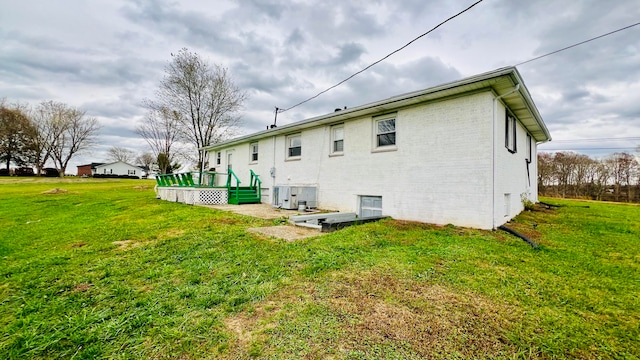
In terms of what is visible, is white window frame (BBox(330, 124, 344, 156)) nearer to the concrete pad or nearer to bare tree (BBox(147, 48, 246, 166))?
the concrete pad

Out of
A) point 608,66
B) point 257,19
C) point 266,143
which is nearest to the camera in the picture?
point 257,19

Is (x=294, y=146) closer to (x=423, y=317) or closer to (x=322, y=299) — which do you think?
(x=322, y=299)

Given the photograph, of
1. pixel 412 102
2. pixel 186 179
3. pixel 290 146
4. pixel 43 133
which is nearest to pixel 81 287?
pixel 412 102

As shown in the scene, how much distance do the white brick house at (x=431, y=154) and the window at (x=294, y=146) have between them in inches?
13.7

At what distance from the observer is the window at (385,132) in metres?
7.72

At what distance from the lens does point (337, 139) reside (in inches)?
370

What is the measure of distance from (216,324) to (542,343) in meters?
2.49

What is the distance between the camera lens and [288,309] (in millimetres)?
2297

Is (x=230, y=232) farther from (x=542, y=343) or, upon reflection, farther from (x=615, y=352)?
(x=615, y=352)

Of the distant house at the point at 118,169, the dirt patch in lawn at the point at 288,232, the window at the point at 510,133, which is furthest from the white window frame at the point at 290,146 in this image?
the distant house at the point at 118,169

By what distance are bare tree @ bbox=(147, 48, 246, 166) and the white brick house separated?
12731 millimetres

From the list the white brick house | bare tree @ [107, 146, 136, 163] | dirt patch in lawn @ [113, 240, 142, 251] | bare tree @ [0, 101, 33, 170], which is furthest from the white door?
bare tree @ [107, 146, 136, 163]

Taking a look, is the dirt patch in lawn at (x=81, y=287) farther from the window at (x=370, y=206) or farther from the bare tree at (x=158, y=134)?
the bare tree at (x=158, y=134)

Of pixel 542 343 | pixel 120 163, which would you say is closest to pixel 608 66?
pixel 542 343
